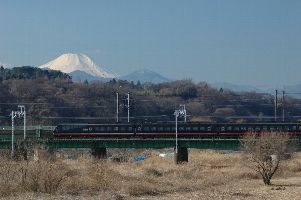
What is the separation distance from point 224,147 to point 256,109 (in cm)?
10999

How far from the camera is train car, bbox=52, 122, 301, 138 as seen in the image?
68375mm

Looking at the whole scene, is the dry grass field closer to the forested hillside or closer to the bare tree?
the bare tree

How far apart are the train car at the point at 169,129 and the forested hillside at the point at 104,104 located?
51555mm

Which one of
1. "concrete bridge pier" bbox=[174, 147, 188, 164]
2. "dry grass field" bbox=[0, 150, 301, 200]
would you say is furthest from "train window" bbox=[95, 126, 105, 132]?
"dry grass field" bbox=[0, 150, 301, 200]

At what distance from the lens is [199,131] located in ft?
230

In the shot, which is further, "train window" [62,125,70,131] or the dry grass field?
"train window" [62,125,70,131]

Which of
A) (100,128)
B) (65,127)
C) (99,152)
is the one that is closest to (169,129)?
(100,128)

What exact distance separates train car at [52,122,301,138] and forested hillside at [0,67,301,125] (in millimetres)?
51555

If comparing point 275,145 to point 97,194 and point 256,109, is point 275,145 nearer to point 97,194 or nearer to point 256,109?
point 97,194

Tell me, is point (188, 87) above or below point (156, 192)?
above

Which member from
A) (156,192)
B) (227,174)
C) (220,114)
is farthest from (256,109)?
(156,192)

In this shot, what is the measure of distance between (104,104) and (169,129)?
85.2 metres

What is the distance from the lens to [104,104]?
508 ft

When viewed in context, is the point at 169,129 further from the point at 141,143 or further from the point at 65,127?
the point at 65,127
